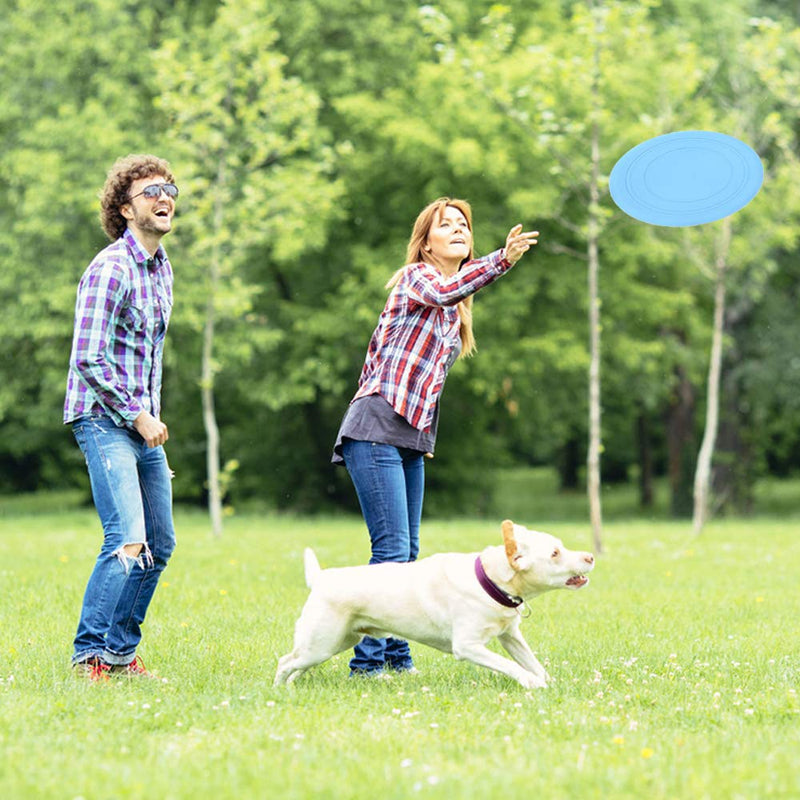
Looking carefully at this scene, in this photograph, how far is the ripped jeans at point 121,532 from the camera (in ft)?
18.7

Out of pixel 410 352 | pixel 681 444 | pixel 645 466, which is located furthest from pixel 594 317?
pixel 645 466

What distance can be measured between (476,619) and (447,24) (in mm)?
9075

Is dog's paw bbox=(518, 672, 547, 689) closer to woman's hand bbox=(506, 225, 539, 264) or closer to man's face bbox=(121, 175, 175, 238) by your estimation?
woman's hand bbox=(506, 225, 539, 264)

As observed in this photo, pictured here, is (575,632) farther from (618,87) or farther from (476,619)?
(618,87)

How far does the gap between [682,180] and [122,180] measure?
3.16 metres

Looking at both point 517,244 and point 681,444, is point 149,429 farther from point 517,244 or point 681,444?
point 681,444

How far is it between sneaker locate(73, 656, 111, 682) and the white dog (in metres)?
0.99

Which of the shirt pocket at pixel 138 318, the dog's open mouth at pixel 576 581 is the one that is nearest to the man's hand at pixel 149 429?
the shirt pocket at pixel 138 318

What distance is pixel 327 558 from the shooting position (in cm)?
1274

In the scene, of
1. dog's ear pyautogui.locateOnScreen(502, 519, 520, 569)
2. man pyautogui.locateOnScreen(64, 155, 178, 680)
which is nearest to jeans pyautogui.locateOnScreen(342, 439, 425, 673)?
dog's ear pyautogui.locateOnScreen(502, 519, 520, 569)

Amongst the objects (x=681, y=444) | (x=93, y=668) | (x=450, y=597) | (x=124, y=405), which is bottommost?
(x=681, y=444)

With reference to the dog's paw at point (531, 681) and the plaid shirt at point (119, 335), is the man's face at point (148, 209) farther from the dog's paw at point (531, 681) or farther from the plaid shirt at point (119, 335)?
the dog's paw at point (531, 681)

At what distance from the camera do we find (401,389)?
6.05 metres

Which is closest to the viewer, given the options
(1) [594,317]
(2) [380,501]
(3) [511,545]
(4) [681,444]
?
(3) [511,545]
